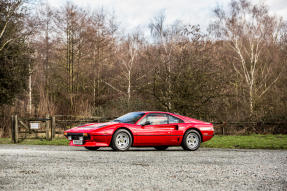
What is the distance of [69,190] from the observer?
5508 mm

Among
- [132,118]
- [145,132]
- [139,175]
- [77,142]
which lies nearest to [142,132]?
[145,132]

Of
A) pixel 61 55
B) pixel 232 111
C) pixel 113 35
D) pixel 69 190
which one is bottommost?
pixel 69 190

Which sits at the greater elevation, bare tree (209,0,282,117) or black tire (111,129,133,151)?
bare tree (209,0,282,117)

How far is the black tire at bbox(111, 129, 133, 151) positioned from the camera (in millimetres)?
12453

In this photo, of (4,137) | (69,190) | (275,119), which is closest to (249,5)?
(275,119)

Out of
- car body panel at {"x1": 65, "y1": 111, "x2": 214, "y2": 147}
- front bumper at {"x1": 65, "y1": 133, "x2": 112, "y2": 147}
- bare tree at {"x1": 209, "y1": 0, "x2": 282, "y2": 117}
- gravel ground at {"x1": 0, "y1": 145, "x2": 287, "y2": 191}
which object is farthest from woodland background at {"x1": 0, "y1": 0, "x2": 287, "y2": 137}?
gravel ground at {"x1": 0, "y1": 145, "x2": 287, "y2": 191}

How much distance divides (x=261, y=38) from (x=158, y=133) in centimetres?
2737

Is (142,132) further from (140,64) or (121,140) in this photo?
(140,64)

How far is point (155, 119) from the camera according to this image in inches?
523

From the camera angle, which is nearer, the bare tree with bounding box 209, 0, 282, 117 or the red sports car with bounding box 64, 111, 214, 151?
the red sports car with bounding box 64, 111, 214, 151

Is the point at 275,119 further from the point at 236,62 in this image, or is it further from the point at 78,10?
the point at 78,10

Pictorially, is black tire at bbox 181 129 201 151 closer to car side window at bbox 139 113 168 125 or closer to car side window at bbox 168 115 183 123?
car side window at bbox 168 115 183 123

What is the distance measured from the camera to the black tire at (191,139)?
13.3 m

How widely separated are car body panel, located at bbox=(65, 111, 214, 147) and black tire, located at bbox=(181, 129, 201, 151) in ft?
0.40
